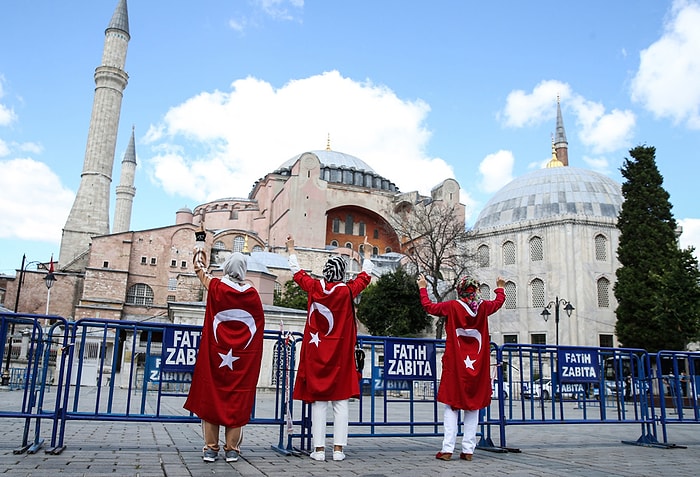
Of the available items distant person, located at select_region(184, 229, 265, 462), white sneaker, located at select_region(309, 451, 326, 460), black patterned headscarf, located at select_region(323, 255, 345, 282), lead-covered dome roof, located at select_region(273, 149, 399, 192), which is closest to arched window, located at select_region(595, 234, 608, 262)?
lead-covered dome roof, located at select_region(273, 149, 399, 192)

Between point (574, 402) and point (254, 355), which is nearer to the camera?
point (254, 355)

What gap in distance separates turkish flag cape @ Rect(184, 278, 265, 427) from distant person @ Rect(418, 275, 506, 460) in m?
1.71

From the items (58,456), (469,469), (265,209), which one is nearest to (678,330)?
(469,469)

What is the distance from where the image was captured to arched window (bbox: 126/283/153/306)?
41.8 meters

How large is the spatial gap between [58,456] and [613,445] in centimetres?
611

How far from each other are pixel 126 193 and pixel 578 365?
58.2 metres

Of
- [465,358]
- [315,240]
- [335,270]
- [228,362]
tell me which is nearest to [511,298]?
[315,240]

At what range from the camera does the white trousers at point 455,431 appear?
505 cm

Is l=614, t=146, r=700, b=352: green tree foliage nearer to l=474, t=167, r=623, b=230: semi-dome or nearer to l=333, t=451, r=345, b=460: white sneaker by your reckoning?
l=474, t=167, r=623, b=230: semi-dome

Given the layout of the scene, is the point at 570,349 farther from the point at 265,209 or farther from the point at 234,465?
the point at 265,209

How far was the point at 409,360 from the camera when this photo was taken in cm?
609

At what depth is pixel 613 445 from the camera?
6.89m

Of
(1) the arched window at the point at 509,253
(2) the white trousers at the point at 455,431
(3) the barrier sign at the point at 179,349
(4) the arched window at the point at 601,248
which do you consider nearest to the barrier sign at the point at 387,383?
Answer: (2) the white trousers at the point at 455,431

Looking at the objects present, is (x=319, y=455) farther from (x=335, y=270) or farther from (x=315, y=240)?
(x=315, y=240)
